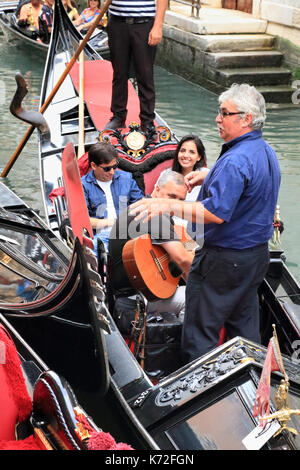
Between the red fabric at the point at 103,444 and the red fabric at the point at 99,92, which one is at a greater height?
the red fabric at the point at 99,92

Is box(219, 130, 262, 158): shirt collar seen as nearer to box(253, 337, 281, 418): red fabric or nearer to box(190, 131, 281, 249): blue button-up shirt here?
box(190, 131, 281, 249): blue button-up shirt

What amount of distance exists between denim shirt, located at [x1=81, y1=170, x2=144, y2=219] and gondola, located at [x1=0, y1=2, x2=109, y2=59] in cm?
399

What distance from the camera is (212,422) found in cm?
128

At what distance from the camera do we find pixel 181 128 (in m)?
4.92

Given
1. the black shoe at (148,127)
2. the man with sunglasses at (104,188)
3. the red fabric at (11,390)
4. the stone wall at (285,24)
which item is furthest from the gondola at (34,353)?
the stone wall at (285,24)

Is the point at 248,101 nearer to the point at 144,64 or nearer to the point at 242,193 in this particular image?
the point at 242,193

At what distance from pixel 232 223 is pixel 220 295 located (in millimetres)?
171

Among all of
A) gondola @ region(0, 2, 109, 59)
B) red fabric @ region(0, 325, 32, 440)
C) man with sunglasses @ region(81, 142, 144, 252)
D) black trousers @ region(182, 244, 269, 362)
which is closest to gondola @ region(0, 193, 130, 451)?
red fabric @ region(0, 325, 32, 440)

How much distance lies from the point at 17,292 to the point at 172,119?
3459mm

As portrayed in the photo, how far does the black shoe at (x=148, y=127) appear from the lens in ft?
8.86

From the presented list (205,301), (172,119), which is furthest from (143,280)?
(172,119)

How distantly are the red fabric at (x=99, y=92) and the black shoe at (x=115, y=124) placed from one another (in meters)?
0.04

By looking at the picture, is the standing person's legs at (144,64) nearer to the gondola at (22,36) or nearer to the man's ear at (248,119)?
the man's ear at (248,119)

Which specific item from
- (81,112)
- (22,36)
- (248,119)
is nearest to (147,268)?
(248,119)
